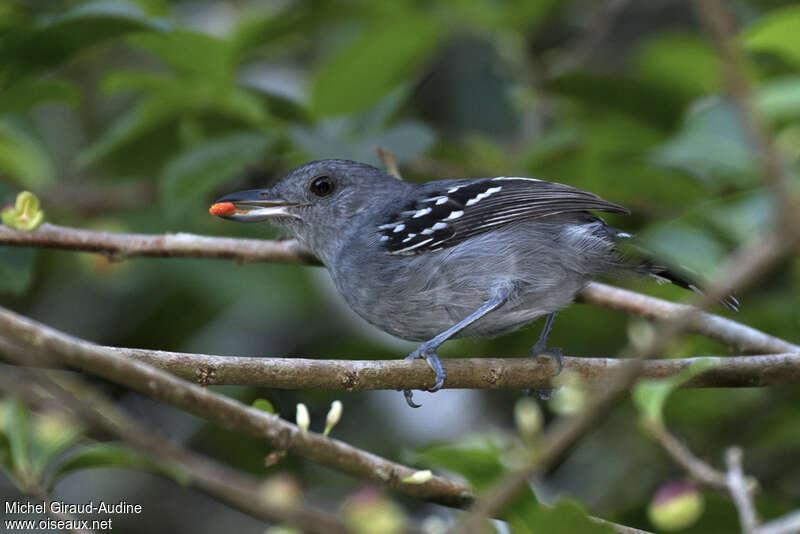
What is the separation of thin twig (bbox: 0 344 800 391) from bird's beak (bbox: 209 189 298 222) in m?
1.45

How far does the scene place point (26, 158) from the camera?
5.24 m

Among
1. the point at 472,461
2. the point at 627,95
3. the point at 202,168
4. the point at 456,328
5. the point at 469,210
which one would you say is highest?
the point at 627,95

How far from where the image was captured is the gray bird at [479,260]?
13.9 feet

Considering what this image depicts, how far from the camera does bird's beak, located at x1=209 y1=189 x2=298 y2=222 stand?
441 centimetres

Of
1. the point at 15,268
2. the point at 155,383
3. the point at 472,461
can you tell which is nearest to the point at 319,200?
the point at 15,268

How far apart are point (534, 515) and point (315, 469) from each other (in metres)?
3.59

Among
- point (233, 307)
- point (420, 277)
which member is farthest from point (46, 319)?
point (420, 277)

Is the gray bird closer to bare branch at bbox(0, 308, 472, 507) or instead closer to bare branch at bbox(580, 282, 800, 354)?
bare branch at bbox(580, 282, 800, 354)

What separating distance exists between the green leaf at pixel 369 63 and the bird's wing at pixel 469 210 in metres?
0.90

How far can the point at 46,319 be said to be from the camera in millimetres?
6070

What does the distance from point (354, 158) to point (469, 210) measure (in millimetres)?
600

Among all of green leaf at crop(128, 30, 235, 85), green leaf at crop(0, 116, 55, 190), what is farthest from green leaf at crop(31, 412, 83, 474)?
green leaf at crop(0, 116, 55, 190)

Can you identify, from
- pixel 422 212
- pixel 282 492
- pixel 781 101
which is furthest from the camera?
pixel 422 212

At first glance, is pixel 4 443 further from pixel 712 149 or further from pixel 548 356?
pixel 712 149
